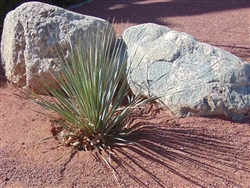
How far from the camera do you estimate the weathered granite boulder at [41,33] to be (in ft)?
15.0

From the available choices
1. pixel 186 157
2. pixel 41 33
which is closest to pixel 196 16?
pixel 41 33

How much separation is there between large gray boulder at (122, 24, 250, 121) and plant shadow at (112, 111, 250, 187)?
0.26 metres

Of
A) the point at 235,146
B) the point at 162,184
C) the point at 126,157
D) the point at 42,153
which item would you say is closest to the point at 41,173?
the point at 42,153

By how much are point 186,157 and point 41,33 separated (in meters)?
2.04

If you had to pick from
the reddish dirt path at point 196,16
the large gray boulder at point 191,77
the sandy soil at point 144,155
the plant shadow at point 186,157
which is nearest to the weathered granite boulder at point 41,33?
the sandy soil at point 144,155

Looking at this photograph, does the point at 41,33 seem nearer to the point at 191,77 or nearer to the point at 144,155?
the point at 191,77

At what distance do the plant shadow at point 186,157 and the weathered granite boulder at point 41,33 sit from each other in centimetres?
129

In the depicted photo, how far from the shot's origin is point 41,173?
141 inches

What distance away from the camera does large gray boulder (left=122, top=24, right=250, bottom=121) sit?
3982 millimetres

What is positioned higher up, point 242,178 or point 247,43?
point 247,43

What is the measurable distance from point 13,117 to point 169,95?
1.57 metres

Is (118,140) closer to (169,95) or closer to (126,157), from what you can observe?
(126,157)

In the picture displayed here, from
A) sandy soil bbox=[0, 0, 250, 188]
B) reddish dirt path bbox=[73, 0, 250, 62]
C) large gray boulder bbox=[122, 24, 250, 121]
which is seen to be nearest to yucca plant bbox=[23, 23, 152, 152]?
sandy soil bbox=[0, 0, 250, 188]

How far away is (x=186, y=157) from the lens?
3598 millimetres
